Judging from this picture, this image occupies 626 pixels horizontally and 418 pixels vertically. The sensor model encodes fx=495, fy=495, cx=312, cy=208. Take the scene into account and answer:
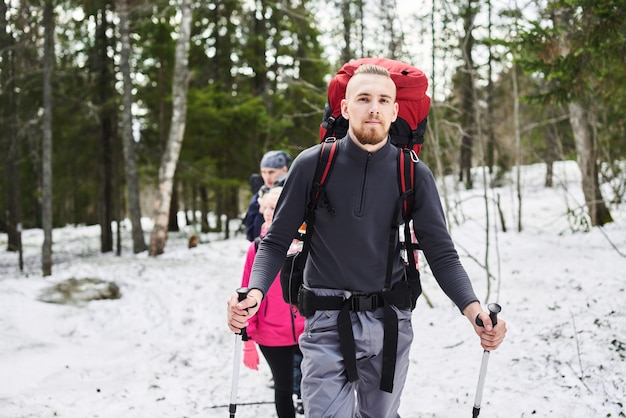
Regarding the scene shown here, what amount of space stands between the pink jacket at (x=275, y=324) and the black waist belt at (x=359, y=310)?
1.29 meters

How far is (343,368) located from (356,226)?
0.71 m

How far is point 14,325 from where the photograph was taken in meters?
6.84

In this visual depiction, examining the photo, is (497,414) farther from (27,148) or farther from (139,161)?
(27,148)

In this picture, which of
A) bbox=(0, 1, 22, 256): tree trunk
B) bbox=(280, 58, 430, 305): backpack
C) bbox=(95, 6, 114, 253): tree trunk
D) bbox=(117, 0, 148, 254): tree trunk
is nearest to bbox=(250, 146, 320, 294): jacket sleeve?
bbox=(280, 58, 430, 305): backpack

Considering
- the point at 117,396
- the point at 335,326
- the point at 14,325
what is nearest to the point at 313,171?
the point at 335,326

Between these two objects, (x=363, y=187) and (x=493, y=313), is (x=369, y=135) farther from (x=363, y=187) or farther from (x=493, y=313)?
(x=493, y=313)

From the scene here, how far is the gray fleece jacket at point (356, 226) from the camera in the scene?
2.50 metres

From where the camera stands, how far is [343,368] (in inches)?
97.7

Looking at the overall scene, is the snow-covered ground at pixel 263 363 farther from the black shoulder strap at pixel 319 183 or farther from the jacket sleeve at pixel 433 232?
the black shoulder strap at pixel 319 183

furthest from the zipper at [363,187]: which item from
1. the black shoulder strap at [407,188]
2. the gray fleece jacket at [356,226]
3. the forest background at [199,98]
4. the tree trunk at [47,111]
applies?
the tree trunk at [47,111]

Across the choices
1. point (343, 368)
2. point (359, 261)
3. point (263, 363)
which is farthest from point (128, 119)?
point (343, 368)

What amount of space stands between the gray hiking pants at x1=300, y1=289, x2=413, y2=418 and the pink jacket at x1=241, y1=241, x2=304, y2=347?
1189 millimetres

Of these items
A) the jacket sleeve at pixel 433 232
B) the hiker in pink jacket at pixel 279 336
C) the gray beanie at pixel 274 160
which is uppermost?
the gray beanie at pixel 274 160

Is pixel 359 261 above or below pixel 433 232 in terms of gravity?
below
